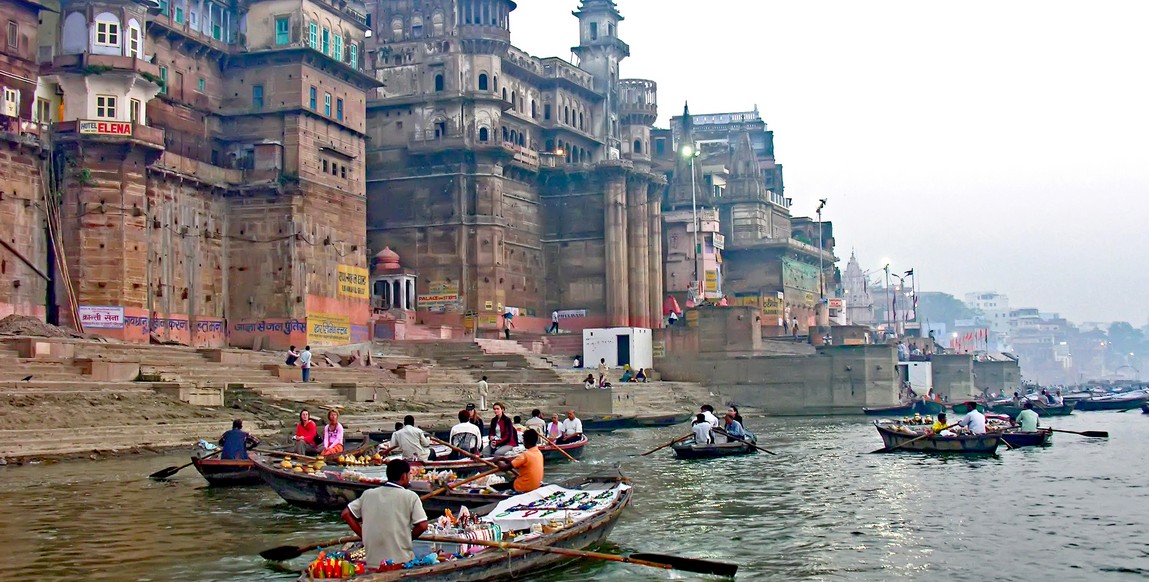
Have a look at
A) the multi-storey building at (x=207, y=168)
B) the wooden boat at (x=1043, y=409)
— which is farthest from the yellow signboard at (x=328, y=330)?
the wooden boat at (x=1043, y=409)

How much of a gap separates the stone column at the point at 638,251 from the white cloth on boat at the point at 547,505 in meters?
48.1

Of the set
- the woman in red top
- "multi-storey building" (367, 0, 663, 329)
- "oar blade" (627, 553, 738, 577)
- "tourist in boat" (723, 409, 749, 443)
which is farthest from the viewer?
Answer: "multi-storey building" (367, 0, 663, 329)

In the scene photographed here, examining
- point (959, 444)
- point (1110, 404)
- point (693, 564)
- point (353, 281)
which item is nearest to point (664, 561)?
point (693, 564)

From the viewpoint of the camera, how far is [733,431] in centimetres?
3130

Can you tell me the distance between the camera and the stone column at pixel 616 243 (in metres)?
65.5

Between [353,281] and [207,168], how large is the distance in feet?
26.1

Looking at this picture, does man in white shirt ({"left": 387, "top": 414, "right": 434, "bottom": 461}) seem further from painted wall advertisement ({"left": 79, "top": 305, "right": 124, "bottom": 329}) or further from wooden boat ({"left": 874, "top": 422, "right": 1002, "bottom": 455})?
painted wall advertisement ({"left": 79, "top": 305, "right": 124, "bottom": 329})

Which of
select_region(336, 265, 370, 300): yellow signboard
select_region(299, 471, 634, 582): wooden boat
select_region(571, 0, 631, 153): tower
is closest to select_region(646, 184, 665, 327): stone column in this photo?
select_region(571, 0, 631, 153): tower

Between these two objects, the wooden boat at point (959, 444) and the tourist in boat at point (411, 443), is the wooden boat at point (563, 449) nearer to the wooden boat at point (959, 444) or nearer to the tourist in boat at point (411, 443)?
the tourist in boat at point (411, 443)

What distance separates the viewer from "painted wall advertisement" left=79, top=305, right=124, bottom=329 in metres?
39.5

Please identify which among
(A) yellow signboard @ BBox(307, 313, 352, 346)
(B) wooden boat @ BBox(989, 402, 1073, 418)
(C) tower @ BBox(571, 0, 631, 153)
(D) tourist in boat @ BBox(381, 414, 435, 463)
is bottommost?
(B) wooden boat @ BBox(989, 402, 1073, 418)

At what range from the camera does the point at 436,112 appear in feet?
207

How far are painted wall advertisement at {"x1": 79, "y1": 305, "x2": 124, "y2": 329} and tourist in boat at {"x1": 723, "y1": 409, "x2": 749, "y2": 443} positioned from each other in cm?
2015

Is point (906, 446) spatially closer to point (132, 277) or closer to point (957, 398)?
point (132, 277)
